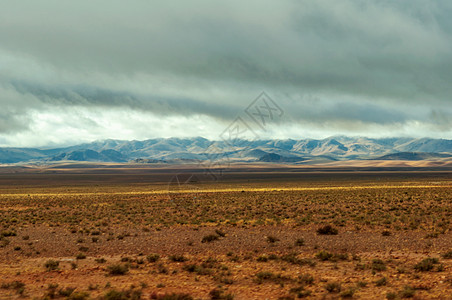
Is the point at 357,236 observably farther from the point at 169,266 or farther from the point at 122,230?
the point at 122,230

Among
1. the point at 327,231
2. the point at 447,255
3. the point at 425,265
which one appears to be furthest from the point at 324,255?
the point at 327,231

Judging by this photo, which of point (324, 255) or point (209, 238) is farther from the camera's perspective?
point (209, 238)

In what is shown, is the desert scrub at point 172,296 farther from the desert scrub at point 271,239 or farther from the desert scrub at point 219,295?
the desert scrub at point 271,239

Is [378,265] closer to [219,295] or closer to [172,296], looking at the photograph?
[219,295]

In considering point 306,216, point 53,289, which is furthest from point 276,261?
point 306,216

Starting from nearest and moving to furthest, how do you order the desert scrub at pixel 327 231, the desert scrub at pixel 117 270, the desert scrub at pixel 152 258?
1. the desert scrub at pixel 117 270
2. the desert scrub at pixel 152 258
3. the desert scrub at pixel 327 231

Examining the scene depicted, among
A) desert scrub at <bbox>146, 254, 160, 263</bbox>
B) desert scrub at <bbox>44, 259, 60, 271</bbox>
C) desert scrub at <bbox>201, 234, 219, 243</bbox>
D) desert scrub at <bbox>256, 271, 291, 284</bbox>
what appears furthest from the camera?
desert scrub at <bbox>201, 234, 219, 243</bbox>

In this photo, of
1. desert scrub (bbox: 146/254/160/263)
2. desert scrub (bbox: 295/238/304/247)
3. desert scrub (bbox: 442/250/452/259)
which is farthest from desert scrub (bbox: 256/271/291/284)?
desert scrub (bbox: 442/250/452/259)

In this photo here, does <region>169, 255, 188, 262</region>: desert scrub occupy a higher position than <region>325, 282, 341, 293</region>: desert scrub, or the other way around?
<region>325, 282, 341, 293</region>: desert scrub

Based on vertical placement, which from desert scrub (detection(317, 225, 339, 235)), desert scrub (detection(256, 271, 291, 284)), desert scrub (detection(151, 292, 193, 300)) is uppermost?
desert scrub (detection(151, 292, 193, 300))

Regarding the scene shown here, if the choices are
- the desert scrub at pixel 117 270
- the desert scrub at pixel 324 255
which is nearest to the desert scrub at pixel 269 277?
the desert scrub at pixel 324 255

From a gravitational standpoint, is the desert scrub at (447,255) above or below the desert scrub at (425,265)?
below

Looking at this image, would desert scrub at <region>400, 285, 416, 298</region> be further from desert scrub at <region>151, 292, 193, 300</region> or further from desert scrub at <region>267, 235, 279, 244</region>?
desert scrub at <region>267, 235, 279, 244</region>

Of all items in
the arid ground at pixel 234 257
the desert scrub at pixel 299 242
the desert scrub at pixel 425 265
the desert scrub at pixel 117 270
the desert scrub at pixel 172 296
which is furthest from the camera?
the desert scrub at pixel 299 242
